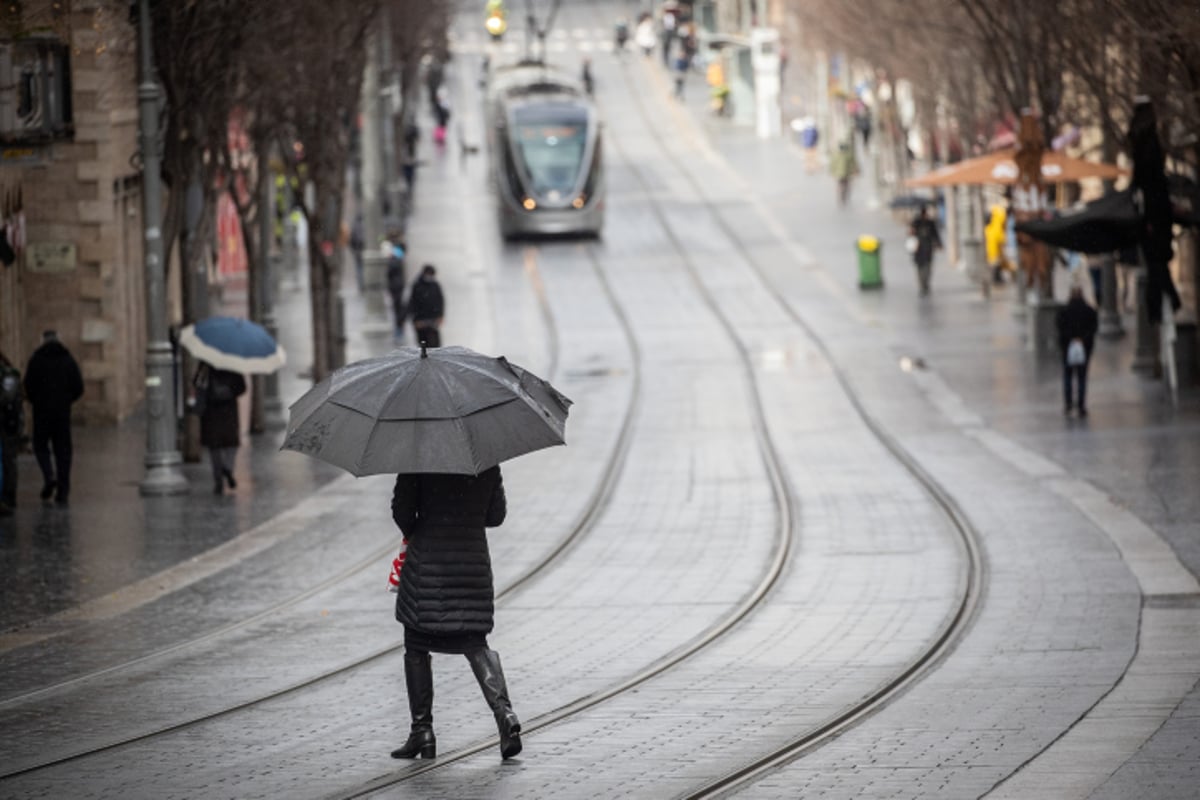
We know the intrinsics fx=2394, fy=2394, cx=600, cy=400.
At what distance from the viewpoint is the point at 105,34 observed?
27828 mm

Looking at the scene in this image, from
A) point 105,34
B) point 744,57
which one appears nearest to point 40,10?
point 105,34

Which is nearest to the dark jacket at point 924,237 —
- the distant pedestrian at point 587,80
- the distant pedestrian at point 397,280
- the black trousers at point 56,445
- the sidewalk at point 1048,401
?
the sidewalk at point 1048,401

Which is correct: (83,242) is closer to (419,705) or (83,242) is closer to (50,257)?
(50,257)

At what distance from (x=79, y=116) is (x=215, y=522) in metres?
10.9

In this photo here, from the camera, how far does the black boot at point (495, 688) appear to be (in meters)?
11.0

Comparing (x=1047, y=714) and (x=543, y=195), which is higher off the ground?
(x=543, y=195)

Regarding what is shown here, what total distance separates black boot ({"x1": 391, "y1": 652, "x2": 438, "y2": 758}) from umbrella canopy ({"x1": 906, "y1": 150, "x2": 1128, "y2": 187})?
25169mm

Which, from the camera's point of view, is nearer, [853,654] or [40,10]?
[853,654]

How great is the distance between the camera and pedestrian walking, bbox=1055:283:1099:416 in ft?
93.3

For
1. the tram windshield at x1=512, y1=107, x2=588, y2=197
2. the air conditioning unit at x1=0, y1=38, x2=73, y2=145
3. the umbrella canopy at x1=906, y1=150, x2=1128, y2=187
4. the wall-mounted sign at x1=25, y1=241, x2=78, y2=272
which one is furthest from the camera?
the tram windshield at x1=512, y1=107, x2=588, y2=197

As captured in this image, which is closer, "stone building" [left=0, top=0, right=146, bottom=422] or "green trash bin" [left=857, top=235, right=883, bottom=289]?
"stone building" [left=0, top=0, right=146, bottom=422]

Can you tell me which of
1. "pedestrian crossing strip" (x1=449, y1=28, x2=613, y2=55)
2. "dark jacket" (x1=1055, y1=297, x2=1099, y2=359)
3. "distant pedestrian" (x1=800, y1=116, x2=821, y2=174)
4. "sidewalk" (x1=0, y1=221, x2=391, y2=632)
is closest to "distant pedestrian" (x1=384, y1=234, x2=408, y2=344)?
"sidewalk" (x1=0, y1=221, x2=391, y2=632)

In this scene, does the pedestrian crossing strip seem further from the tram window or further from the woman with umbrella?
the woman with umbrella

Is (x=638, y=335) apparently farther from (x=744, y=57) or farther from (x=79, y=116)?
(x=744, y=57)
